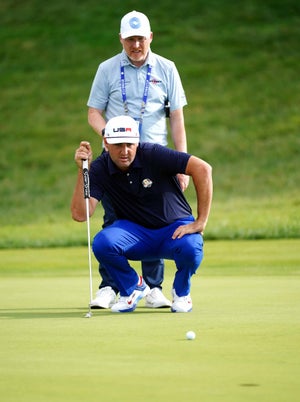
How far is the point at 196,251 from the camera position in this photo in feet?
22.9

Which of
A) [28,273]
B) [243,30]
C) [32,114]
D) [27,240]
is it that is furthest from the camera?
[243,30]

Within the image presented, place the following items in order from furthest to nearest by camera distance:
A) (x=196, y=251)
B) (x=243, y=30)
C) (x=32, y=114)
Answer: (x=243, y=30), (x=32, y=114), (x=196, y=251)

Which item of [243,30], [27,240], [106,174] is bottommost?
[27,240]

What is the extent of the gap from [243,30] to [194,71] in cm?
284

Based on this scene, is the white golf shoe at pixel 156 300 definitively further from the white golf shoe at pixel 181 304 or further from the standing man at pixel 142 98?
the white golf shoe at pixel 181 304

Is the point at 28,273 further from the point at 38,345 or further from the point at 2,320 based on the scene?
the point at 38,345

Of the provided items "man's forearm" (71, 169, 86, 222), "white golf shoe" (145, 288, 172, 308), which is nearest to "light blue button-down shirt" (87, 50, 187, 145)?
"man's forearm" (71, 169, 86, 222)

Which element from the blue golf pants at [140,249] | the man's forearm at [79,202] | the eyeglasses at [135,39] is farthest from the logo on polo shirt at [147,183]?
the eyeglasses at [135,39]

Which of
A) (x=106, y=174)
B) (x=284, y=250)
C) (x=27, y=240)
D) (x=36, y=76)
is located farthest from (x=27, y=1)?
(x=106, y=174)

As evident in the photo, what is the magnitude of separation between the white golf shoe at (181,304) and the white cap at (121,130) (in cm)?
97

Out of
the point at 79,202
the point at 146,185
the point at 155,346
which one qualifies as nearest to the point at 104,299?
the point at 79,202

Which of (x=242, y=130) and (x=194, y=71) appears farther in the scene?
(x=194, y=71)

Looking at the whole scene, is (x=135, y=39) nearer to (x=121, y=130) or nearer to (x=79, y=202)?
(x=121, y=130)

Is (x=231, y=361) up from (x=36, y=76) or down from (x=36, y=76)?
down
